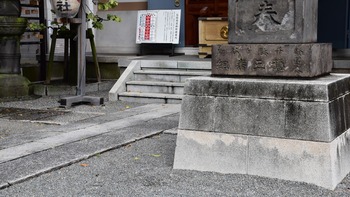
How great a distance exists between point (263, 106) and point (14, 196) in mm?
2481

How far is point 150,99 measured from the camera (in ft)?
37.0

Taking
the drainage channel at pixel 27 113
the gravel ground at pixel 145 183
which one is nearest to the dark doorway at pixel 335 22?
the drainage channel at pixel 27 113

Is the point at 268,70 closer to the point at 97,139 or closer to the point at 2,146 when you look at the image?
the point at 97,139

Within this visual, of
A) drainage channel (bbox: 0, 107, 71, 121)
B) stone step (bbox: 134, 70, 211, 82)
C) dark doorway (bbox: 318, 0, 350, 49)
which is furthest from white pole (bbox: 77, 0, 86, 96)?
dark doorway (bbox: 318, 0, 350, 49)

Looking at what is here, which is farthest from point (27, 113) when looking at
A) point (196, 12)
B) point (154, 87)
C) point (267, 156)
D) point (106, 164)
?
point (196, 12)

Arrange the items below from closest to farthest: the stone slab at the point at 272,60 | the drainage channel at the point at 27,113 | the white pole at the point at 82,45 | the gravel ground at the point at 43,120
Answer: the stone slab at the point at 272,60 → the gravel ground at the point at 43,120 → the drainage channel at the point at 27,113 → the white pole at the point at 82,45

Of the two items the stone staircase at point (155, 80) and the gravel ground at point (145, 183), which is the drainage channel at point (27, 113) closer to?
the stone staircase at point (155, 80)

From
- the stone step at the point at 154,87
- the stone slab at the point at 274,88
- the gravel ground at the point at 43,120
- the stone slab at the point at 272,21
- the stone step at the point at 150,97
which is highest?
the stone slab at the point at 272,21

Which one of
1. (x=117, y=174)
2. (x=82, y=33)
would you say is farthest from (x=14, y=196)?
(x=82, y=33)

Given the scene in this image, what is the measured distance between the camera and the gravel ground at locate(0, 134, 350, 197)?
507 cm

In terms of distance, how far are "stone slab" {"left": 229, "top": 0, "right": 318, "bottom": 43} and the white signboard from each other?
8.51m

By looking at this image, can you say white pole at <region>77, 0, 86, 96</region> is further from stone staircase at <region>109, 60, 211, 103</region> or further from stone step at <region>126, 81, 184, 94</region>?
stone step at <region>126, 81, 184, 94</region>

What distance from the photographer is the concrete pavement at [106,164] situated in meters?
5.15

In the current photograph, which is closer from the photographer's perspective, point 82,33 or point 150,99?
point 82,33
